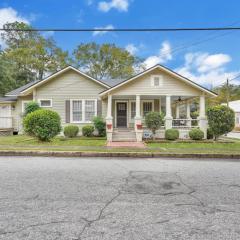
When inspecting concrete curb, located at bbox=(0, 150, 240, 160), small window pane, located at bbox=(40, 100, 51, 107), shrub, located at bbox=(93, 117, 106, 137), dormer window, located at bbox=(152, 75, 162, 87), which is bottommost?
concrete curb, located at bbox=(0, 150, 240, 160)

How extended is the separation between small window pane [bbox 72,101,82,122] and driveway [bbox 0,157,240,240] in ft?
38.0

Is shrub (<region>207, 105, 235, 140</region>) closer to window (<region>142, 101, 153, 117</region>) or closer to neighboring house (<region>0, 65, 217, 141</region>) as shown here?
neighboring house (<region>0, 65, 217, 141</region>)

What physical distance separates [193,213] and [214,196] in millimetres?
Answer: 1106

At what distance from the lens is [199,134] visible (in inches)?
618

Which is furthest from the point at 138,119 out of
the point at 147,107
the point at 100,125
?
the point at 147,107

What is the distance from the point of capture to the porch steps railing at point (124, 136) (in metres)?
16.0

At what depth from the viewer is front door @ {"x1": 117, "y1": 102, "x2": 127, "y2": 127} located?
19.7 meters

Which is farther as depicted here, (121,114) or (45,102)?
(121,114)

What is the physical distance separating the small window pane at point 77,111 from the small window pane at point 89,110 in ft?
1.51

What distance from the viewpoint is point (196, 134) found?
51.5 ft

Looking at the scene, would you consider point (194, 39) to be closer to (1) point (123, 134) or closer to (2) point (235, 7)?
(2) point (235, 7)

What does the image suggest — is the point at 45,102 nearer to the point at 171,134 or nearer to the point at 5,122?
the point at 5,122

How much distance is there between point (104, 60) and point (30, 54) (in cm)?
1128

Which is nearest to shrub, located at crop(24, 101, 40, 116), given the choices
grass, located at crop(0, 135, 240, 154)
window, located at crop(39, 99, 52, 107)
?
window, located at crop(39, 99, 52, 107)
